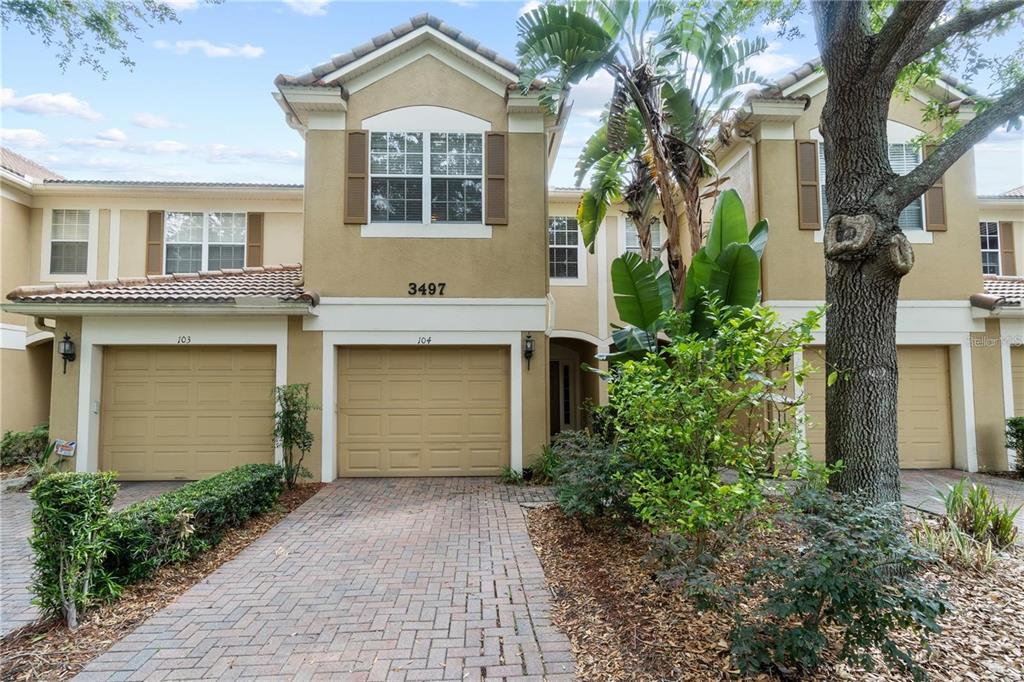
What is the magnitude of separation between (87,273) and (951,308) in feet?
65.4

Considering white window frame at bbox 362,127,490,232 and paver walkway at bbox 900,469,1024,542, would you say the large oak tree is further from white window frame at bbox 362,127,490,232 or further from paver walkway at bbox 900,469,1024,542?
white window frame at bbox 362,127,490,232

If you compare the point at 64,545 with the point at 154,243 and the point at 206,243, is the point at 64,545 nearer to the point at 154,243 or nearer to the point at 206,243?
the point at 206,243

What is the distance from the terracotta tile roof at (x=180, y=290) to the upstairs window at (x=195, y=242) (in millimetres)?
3443

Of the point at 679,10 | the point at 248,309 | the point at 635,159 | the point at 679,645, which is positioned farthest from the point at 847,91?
the point at 248,309

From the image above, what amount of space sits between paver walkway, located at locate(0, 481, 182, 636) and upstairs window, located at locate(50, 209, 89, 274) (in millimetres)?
6865

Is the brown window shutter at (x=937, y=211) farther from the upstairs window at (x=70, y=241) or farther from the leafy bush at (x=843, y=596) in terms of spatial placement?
the upstairs window at (x=70, y=241)

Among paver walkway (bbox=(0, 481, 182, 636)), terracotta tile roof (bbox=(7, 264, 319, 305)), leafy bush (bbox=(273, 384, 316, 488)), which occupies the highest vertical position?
terracotta tile roof (bbox=(7, 264, 319, 305))

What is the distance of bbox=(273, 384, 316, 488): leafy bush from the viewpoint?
8.63 meters

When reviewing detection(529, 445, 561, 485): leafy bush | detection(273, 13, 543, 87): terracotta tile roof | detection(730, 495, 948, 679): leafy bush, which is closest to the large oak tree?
detection(730, 495, 948, 679): leafy bush

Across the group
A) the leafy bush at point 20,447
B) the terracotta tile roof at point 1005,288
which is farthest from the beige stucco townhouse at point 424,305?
the leafy bush at point 20,447

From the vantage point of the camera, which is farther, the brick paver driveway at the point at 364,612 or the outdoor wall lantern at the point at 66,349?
the outdoor wall lantern at the point at 66,349

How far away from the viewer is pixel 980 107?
7492 millimetres

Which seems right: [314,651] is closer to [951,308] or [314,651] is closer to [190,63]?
[190,63]

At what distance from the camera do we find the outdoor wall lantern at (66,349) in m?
9.07
